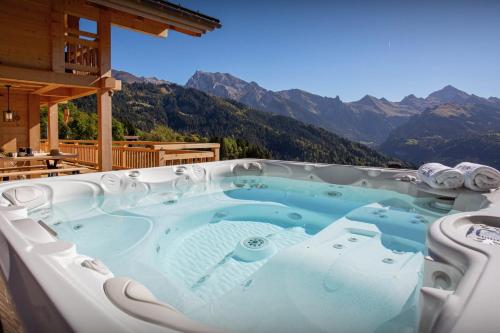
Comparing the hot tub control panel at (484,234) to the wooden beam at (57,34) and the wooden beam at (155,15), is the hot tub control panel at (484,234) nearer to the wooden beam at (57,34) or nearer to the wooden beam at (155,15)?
the wooden beam at (155,15)

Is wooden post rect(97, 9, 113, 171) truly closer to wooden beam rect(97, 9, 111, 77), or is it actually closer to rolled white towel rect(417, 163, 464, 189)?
wooden beam rect(97, 9, 111, 77)

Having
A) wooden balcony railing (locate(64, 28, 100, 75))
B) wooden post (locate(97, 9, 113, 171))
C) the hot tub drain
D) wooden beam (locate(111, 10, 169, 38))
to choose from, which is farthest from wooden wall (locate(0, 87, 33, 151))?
the hot tub drain

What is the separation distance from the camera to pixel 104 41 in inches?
194

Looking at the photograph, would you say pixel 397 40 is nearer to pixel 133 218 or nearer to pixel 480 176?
pixel 480 176

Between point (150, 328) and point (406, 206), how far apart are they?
12.4 ft

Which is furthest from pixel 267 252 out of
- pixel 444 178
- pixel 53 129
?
pixel 53 129

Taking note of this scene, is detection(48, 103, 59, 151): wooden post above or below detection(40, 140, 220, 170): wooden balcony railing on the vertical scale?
above

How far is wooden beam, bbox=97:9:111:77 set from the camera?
4867 mm

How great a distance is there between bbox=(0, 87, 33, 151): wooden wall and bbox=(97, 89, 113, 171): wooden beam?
10.6ft

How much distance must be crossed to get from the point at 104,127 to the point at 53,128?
3348 millimetres

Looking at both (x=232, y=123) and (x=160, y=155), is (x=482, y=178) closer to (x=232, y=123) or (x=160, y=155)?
(x=160, y=155)

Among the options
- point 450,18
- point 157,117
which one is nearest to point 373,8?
point 450,18

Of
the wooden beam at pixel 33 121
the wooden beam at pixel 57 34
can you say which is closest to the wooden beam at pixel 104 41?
the wooden beam at pixel 57 34

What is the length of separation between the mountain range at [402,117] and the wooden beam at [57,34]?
144ft
